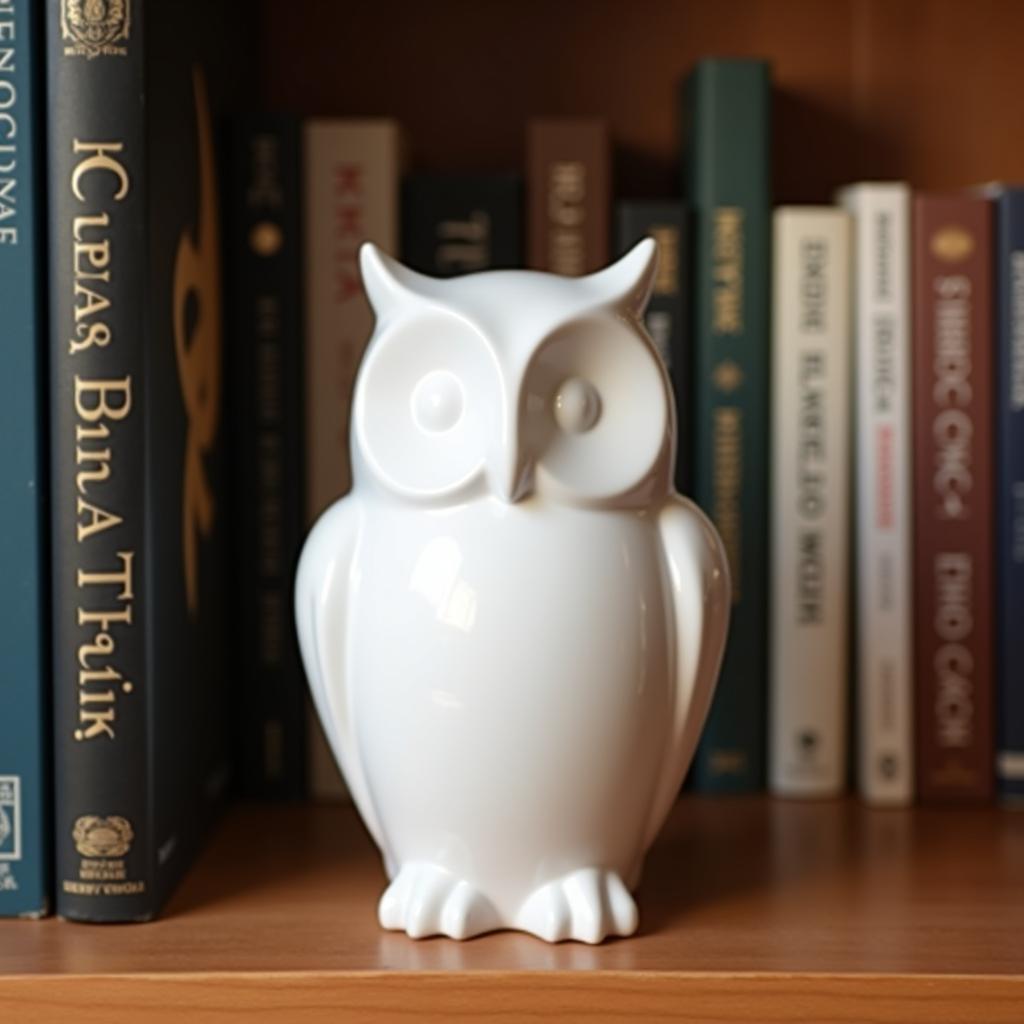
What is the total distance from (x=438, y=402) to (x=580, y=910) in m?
0.20

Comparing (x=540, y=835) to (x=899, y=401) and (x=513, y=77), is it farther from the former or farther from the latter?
(x=513, y=77)

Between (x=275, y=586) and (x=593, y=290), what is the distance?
28 centimetres

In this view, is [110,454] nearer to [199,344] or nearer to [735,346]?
[199,344]

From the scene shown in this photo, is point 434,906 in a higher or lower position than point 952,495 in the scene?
lower

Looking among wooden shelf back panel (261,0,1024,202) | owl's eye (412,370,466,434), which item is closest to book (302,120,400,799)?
wooden shelf back panel (261,0,1024,202)

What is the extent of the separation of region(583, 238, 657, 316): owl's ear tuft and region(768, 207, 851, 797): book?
0.64 ft

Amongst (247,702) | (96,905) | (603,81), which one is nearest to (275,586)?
(247,702)

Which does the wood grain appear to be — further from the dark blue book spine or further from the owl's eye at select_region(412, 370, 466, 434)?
the owl's eye at select_region(412, 370, 466, 434)

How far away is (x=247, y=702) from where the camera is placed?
0.81 m

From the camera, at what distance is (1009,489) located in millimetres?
795

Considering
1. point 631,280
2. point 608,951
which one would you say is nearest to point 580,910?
point 608,951

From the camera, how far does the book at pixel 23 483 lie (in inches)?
24.0

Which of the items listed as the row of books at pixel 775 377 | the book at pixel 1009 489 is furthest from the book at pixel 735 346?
the book at pixel 1009 489

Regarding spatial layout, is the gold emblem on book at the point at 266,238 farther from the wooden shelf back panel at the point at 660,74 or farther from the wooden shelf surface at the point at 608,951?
the wooden shelf surface at the point at 608,951
